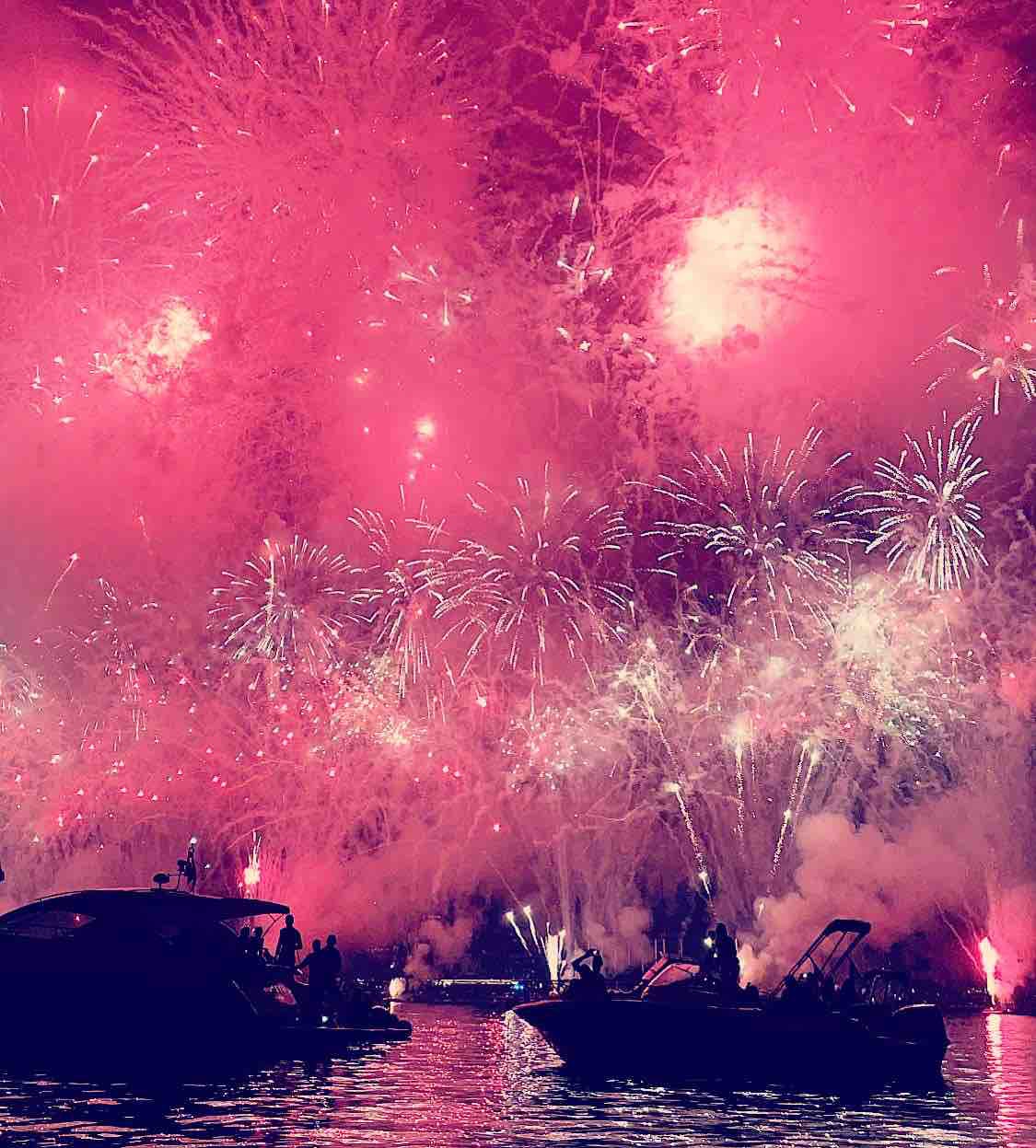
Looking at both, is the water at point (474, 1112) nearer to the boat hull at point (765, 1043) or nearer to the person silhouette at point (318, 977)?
the boat hull at point (765, 1043)

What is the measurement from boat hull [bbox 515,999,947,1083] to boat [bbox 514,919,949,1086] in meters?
0.02

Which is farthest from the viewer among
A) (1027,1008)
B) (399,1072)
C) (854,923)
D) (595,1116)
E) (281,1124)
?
(1027,1008)

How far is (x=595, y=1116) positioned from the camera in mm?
20516

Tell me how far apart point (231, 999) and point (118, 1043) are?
2357mm

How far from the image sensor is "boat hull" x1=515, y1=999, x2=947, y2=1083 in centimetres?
2891

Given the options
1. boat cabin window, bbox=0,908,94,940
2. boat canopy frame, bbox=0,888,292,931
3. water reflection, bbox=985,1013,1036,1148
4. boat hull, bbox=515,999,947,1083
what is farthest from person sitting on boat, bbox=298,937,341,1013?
water reflection, bbox=985,1013,1036,1148

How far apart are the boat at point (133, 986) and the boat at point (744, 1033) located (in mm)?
6182

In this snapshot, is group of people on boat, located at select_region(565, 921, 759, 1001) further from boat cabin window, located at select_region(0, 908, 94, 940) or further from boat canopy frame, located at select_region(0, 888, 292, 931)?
boat cabin window, located at select_region(0, 908, 94, 940)

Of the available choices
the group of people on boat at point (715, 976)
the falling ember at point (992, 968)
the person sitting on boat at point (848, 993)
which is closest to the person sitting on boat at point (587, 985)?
the group of people on boat at point (715, 976)

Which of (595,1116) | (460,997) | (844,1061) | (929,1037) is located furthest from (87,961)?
(460,997)

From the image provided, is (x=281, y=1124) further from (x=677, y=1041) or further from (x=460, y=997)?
(x=460, y=997)

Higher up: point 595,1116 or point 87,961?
point 87,961

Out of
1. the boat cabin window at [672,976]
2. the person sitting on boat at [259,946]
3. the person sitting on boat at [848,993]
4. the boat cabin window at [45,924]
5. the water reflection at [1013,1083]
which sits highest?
the boat cabin window at [45,924]

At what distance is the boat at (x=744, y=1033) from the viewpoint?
28938 mm
